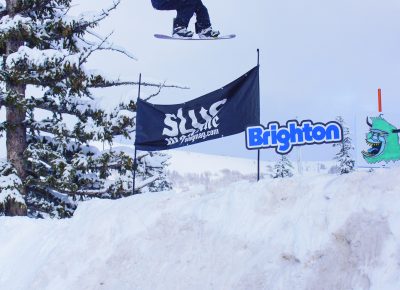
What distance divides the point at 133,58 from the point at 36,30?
3.14 m

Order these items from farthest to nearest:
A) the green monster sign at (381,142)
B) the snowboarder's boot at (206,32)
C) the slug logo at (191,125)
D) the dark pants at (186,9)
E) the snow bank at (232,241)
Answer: the snowboarder's boot at (206,32) → the dark pants at (186,9) → the slug logo at (191,125) → the green monster sign at (381,142) → the snow bank at (232,241)

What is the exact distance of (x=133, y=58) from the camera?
1684 cm

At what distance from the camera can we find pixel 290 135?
9.58m

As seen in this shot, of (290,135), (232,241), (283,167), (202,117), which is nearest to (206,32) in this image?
(202,117)

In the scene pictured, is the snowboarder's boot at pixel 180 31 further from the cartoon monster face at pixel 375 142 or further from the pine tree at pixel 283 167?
the pine tree at pixel 283 167

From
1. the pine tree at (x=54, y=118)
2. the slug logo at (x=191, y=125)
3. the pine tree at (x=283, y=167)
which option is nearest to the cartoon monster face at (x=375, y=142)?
the slug logo at (x=191, y=125)

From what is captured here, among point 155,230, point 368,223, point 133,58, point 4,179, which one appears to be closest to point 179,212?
Answer: point 155,230

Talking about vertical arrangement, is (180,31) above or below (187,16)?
below

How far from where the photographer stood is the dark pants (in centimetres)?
1154

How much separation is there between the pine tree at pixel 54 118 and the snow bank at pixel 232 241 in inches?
207

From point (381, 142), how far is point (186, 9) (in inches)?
212

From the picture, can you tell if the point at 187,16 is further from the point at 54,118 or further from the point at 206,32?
the point at 54,118

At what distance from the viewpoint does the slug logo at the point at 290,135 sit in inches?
369

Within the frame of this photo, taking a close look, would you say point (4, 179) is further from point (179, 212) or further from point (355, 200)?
point (355, 200)
